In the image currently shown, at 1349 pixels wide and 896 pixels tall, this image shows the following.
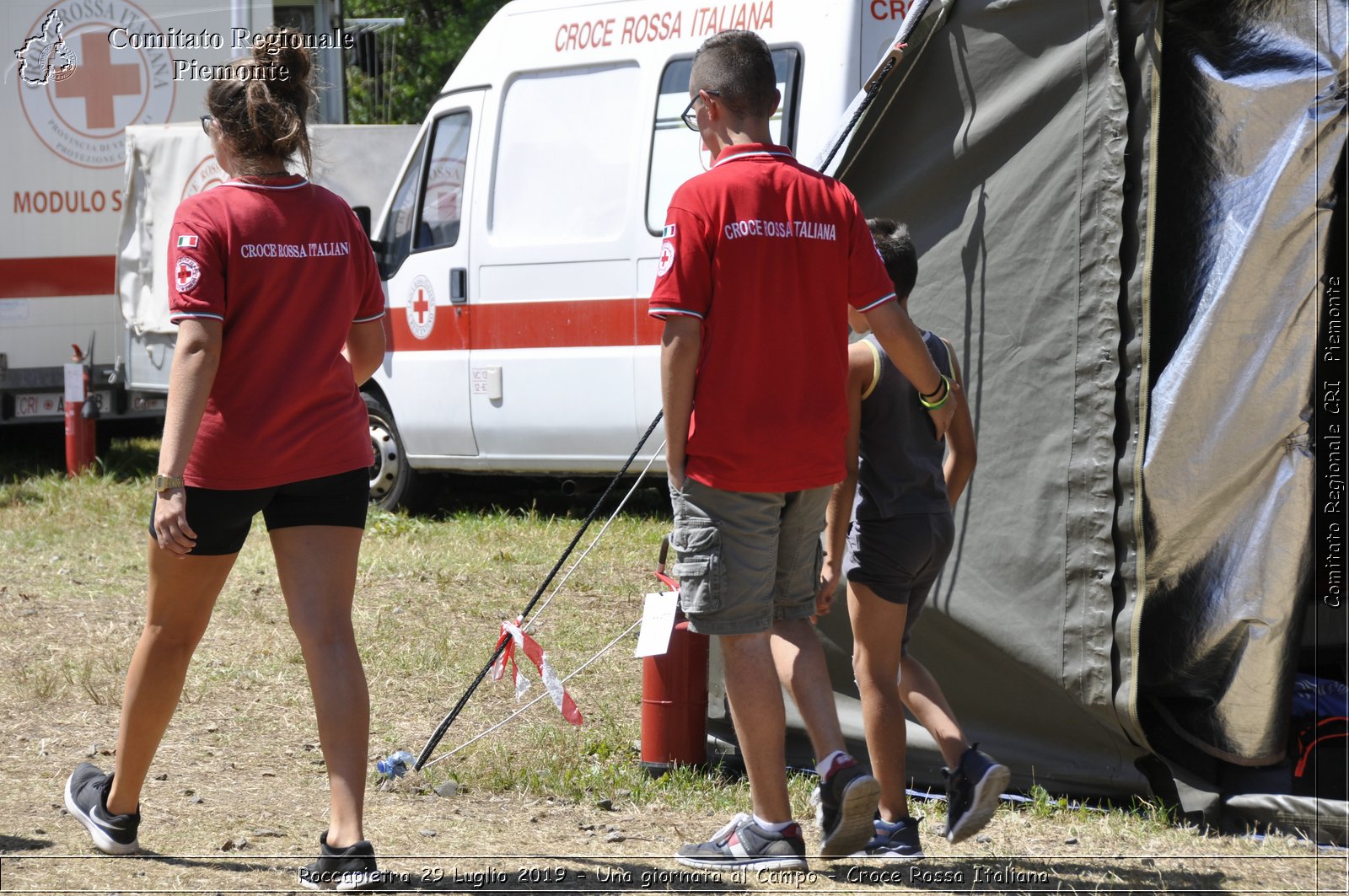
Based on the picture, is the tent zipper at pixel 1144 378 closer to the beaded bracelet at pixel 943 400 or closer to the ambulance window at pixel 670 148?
the beaded bracelet at pixel 943 400

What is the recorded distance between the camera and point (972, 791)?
11.9 feet

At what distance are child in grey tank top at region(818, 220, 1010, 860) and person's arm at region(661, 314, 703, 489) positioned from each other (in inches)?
19.6

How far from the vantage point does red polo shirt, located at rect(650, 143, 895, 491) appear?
3338 millimetres

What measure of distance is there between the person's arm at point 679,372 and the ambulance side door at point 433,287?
5187 mm

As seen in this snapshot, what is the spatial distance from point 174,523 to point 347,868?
0.85m

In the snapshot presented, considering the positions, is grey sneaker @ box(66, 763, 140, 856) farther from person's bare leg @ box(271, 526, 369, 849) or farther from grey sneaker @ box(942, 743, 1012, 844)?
grey sneaker @ box(942, 743, 1012, 844)

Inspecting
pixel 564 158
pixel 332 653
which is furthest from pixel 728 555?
pixel 564 158

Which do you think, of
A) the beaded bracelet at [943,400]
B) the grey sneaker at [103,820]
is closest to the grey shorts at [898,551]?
the beaded bracelet at [943,400]

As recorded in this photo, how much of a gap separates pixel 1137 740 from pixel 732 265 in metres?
1.78

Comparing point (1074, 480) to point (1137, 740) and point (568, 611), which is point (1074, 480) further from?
point (568, 611)

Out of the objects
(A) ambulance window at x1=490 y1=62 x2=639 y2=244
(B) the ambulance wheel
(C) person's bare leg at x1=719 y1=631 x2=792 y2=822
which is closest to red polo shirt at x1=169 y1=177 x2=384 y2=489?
(C) person's bare leg at x1=719 y1=631 x2=792 y2=822

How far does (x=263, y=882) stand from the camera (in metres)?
3.48

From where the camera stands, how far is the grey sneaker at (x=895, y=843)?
367 centimetres

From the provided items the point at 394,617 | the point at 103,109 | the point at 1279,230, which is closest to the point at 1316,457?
the point at 1279,230
